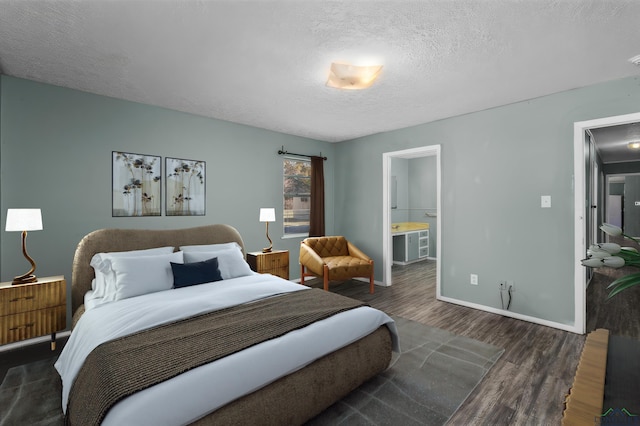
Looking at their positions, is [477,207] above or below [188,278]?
above

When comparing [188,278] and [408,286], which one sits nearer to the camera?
[188,278]

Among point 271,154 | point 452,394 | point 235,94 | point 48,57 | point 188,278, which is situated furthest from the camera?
point 271,154

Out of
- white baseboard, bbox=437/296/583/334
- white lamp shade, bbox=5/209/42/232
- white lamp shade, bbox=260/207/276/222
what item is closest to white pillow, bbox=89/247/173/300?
white lamp shade, bbox=5/209/42/232

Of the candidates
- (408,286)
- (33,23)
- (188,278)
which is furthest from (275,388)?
(408,286)

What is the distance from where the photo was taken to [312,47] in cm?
232

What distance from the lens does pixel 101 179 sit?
3.35m

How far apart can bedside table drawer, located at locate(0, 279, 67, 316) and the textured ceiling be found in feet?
6.37

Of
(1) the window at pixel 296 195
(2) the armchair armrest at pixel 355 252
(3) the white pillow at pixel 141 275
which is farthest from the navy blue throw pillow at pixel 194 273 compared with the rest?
(2) the armchair armrest at pixel 355 252

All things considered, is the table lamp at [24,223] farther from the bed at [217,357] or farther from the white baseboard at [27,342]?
the white baseboard at [27,342]

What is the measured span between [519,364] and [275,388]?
215 cm

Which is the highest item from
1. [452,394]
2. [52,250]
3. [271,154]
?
[271,154]

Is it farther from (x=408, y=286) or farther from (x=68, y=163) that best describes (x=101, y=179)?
(x=408, y=286)

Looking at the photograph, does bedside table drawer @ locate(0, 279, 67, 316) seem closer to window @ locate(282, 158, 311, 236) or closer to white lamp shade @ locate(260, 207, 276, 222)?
white lamp shade @ locate(260, 207, 276, 222)

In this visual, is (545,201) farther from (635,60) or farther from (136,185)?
(136,185)
